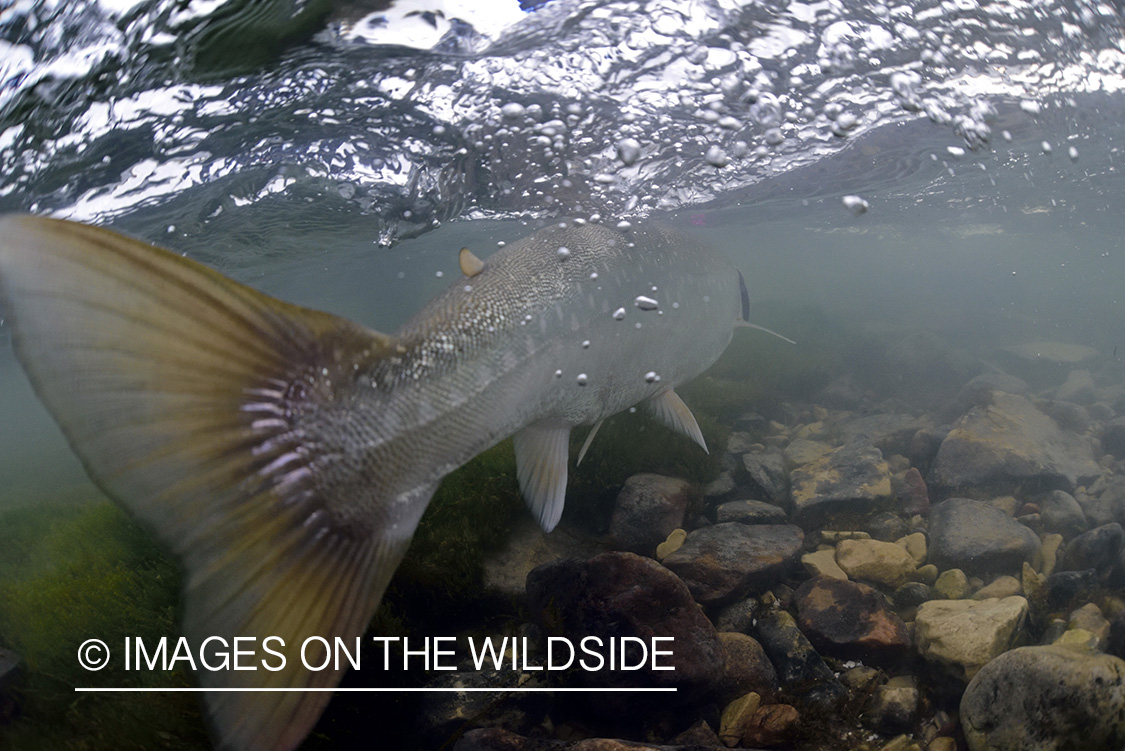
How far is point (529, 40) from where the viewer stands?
6098mm

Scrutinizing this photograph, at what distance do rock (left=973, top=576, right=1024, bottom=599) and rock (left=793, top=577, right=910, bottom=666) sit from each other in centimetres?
132

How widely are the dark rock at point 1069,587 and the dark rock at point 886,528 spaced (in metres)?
1.47

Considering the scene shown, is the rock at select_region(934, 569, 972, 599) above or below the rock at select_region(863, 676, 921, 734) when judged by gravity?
below

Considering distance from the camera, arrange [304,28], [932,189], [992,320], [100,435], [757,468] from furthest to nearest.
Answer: [992,320], [932,189], [757,468], [304,28], [100,435]

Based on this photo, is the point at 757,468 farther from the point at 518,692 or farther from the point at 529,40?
the point at 529,40

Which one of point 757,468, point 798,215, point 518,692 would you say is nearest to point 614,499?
point 757,468

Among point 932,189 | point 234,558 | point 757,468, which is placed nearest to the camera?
point 234,558

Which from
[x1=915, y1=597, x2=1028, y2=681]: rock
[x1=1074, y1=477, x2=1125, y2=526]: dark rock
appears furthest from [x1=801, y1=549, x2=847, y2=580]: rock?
[x1=1074, y1=477, x2=1125, y2=526]: dark rock

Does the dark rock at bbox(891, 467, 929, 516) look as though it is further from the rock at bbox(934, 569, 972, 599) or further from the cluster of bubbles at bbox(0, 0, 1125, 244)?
the cluster of bubbles at bbox(0, 0, 1125, 244)

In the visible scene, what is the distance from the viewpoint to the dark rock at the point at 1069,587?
4723mm

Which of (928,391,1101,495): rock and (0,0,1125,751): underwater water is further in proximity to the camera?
(928,391,1101,495): rock

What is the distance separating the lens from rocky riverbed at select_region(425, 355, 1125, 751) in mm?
3349

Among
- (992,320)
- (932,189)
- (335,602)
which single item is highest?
(335,602)

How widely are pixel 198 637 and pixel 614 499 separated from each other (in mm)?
5071
